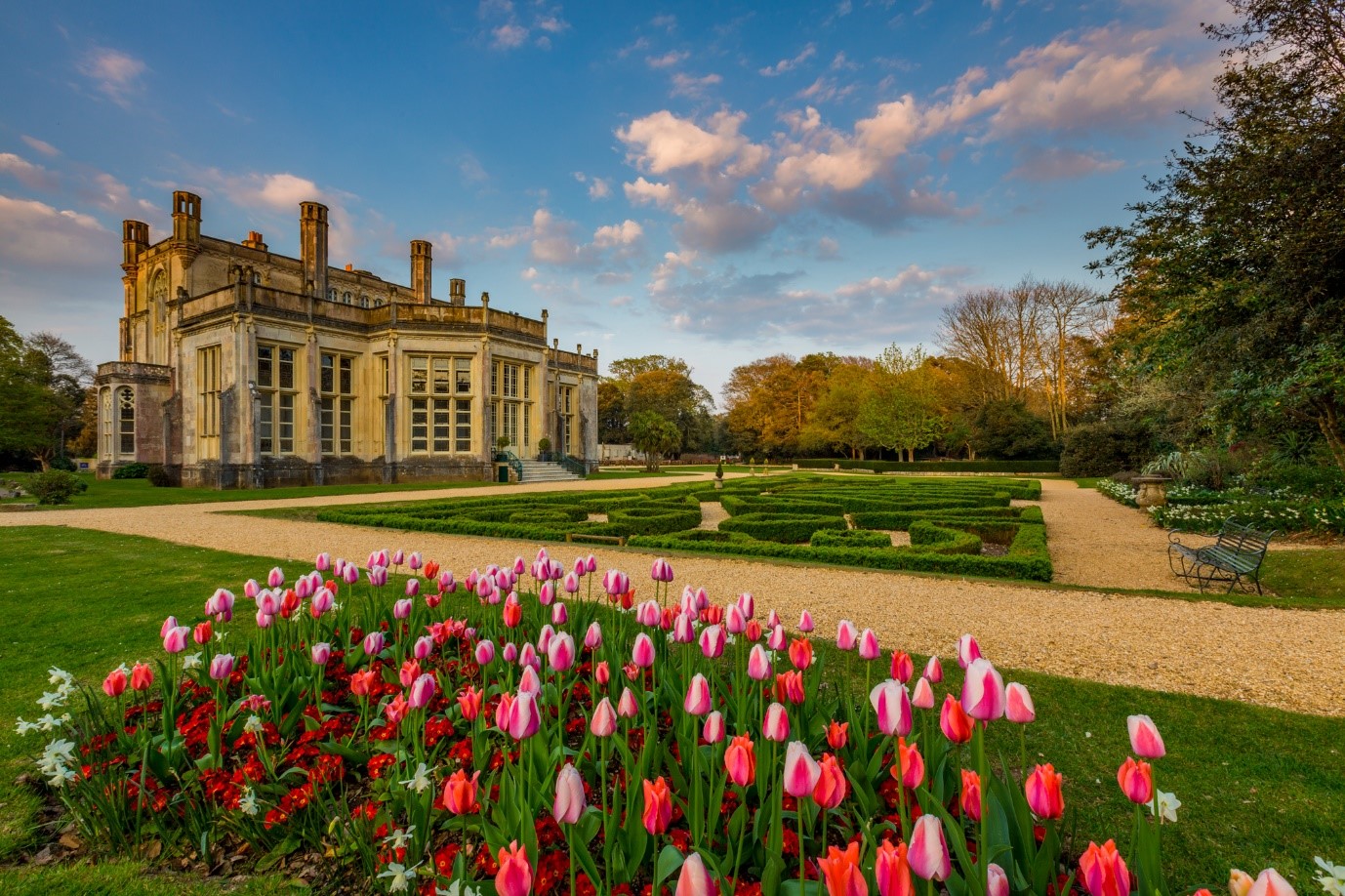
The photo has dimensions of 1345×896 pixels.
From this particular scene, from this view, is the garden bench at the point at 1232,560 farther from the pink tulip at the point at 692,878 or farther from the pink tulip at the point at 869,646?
the pink tulip at the point at 692,878

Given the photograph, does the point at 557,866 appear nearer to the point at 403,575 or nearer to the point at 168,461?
the point at 403,575

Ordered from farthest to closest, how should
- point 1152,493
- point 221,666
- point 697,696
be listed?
point 1152,493
point 221,666
point 697,696

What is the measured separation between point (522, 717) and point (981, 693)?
1.30m

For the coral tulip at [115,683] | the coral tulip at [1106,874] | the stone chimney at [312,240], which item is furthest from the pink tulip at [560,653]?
the stone chimney at [312,240]

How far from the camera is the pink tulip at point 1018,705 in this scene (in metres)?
1.70

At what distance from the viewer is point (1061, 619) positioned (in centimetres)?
628

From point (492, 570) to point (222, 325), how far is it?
93.1 ft

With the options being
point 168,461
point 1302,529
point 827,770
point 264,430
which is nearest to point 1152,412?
point 1302,529

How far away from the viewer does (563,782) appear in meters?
1.54

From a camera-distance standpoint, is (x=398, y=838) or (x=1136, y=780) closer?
(x=1136, y=780)

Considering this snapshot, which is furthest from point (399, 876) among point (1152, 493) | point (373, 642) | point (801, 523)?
point (1152, 493)

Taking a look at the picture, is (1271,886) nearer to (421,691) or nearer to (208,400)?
(421,691)

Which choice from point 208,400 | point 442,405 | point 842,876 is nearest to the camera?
point 842,876

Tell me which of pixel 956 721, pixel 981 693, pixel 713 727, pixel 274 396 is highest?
pixel 274 396
